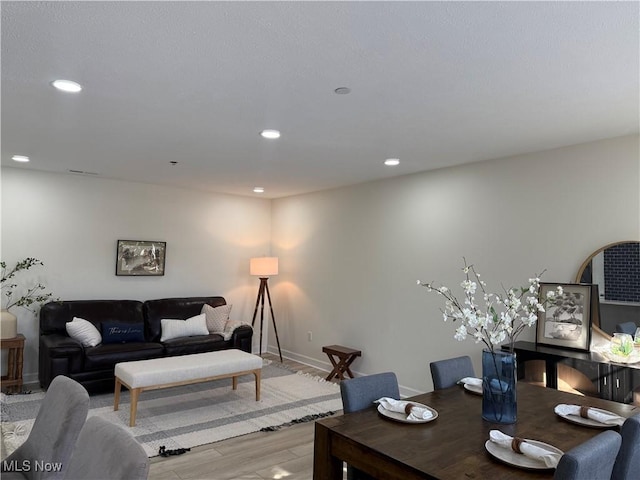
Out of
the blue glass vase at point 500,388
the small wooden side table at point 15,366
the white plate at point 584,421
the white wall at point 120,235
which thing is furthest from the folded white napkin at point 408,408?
the white wall at point 120,235

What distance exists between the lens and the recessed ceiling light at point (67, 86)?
2.54 metres

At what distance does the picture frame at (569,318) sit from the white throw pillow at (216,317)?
12.6 feet

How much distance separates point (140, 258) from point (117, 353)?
156 cm

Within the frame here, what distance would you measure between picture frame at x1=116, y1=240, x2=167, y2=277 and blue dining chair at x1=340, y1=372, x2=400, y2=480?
443 cm

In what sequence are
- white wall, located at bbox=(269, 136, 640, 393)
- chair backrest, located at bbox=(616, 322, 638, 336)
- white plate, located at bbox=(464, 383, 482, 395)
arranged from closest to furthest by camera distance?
white plate, located at bbox=(464, 383, 482, 395) → chair backrest, located at bbox=(616, 322, 638, 336) → white wall, located at bbox=(269, 136, 640, 393)

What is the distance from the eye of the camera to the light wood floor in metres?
3.05

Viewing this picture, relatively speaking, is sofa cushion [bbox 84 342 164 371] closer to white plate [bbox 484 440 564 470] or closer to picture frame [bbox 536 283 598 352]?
picture frame [bbox 536 283 598 352]

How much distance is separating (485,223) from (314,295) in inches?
111

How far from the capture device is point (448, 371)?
2.73 m

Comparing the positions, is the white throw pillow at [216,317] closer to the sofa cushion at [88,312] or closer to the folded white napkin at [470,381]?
the sofa cushion at [88,312]

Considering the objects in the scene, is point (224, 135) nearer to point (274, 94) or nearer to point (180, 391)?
point (274, 94)

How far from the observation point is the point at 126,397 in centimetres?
467

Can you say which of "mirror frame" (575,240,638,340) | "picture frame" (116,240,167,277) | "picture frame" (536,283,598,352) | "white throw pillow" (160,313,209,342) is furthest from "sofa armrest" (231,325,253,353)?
"mirror frame" (575,240,638,340)

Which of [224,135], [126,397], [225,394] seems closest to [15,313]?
[126,397]
